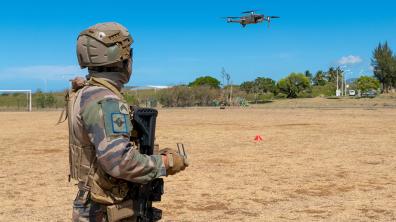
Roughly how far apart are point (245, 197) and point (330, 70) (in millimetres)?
96449

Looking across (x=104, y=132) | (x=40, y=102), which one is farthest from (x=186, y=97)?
(x=104, y=132)

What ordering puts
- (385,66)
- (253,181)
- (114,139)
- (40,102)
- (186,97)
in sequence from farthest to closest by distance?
(385,66), (186,97), (40,102), (253,181), (114,139)

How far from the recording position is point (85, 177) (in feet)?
9.30

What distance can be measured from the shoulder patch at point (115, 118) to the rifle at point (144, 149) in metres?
0.12

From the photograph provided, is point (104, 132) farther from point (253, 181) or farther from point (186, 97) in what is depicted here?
point (186, 97)

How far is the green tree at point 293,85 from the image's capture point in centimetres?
6806

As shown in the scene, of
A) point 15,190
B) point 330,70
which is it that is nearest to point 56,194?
point 15,190

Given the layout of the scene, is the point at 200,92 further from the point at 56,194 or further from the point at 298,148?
the point at 56,194

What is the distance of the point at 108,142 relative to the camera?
2.61 meters

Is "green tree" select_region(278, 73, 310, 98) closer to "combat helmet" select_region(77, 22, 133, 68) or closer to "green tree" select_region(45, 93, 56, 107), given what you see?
"green tree" select_region(45, 93, 56, 107)

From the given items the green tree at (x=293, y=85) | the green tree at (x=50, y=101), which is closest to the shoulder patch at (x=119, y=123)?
the green tree at (x=50, y=101)

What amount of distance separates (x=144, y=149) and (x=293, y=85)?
66.6 meters

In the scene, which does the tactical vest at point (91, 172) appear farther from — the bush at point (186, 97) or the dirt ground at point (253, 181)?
the bush at point (186, 97)

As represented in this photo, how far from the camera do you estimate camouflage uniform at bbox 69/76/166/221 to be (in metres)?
2.60
